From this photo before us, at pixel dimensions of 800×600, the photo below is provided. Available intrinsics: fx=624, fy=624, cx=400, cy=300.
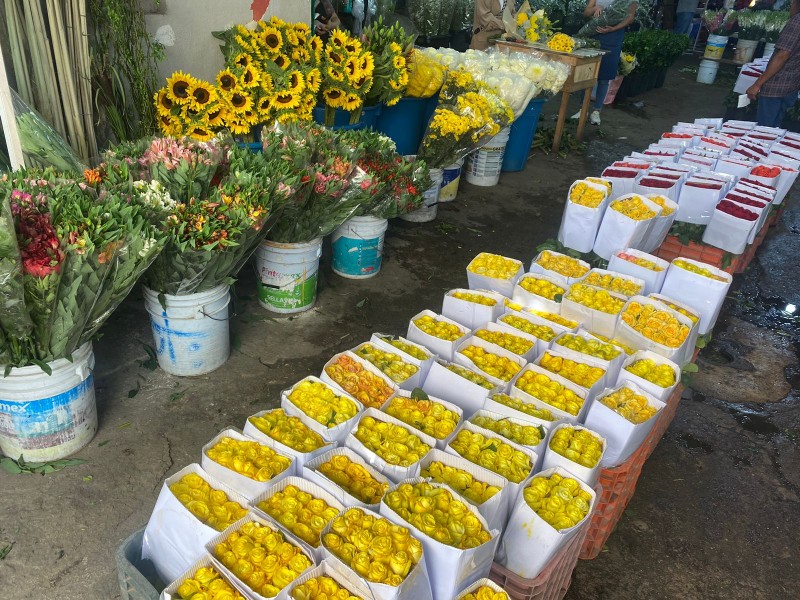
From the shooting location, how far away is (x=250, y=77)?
4.18 m

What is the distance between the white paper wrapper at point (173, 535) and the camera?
5.80ft

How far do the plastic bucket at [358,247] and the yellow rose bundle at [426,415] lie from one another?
221 cm

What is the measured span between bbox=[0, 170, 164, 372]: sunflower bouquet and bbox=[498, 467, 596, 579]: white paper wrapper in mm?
1730

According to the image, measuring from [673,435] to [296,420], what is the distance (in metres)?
2.25

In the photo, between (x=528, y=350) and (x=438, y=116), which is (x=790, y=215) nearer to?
(x=438, y=116)

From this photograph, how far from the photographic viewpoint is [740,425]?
3604 mm

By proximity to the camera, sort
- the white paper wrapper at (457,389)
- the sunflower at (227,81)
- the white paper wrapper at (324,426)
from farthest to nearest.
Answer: the sunflower at (227,81), the white paper wrapper at (457,389), the white paper wrapper at (324,426)

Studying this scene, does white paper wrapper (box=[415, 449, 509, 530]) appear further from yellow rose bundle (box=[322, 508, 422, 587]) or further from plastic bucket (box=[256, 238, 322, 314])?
plastic bucket (box=[256, 238, 322, 314])

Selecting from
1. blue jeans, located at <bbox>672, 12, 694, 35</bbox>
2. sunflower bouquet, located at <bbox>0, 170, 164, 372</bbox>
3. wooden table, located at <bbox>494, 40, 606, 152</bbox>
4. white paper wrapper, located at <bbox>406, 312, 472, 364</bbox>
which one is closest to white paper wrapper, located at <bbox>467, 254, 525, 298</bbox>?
white paper wrapper, located at <bbox>406, 312, 472, 364</bbox>

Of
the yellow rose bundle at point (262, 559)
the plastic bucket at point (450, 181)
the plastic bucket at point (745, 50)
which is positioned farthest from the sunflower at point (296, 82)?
the plastic bucket at point (745, 50)

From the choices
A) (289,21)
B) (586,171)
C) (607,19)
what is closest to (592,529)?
(289,21)

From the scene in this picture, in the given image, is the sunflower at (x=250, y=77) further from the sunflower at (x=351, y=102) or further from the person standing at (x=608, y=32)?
the person standing at (x=608, y=32)

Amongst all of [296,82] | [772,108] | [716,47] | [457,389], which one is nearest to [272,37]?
[296,82]

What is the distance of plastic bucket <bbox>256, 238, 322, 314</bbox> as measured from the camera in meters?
3.85
